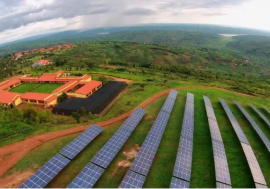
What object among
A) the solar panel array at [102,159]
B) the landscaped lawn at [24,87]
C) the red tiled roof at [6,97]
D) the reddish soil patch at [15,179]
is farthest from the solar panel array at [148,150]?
the landscaped lawn at [24,87]

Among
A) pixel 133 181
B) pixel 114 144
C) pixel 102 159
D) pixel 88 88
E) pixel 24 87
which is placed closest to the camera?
pixel 133 181

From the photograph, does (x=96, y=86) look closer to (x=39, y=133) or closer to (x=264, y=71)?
(x=39, y=133)

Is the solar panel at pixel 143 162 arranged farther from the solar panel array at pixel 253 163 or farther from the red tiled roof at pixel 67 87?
the red tiled roof at pixel 67 87

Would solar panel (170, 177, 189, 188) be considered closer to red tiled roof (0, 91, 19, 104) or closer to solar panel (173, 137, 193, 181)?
solar panel (173, 137, 193, 181)

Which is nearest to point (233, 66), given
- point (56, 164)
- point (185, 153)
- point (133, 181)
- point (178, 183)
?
point (185, 153)

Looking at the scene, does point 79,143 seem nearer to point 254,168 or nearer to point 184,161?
point 184,161
